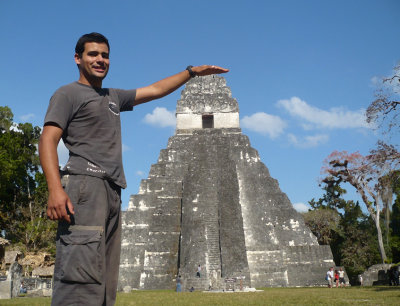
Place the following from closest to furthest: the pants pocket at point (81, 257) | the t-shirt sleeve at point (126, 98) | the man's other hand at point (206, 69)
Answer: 1. the pants pocket at point (81, 257)
2. the t-shirt sleeve at point (126, 98)
3. the man's other hand at point (206, 69)

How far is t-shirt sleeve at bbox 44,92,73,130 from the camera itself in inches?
90.0

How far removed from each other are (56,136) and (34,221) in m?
24.6

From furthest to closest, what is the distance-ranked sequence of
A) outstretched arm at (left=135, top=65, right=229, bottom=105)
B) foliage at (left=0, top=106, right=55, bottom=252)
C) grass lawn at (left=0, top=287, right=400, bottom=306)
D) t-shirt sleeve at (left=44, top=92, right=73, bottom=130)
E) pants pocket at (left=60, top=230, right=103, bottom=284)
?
foliage at (left=0, top=106, right=55, bottom=252), grass lawn at (left=0, top=287, right=400, bottom=306), outstretched arm at (left=135, top=65, right=229, bottom=105), t-shirt sleeve at (left=44, top=92, right=73, bottom=130), pants pocket at (left=60, top=230, right=103, bottom=284)

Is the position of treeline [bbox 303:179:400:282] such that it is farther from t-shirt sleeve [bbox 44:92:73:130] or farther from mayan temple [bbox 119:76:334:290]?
t-shirt sleeve [bbox 44:92:73:130]

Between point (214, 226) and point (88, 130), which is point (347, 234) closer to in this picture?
point (214, 226)

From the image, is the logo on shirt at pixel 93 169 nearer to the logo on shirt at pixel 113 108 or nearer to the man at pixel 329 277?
the logo on shirt at pixel 113 108

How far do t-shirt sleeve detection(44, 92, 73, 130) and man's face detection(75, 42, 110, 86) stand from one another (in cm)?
27

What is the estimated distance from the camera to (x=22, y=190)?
27266mm

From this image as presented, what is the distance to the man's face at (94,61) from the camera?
2.52 metres

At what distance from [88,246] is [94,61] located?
1.17 m

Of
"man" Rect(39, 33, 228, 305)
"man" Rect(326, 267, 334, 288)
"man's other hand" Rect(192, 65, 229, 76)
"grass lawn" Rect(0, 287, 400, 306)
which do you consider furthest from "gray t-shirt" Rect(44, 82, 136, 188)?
"man" Rect(326, 267, 334, 288)

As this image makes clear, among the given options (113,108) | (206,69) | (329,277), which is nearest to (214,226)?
(329,277)

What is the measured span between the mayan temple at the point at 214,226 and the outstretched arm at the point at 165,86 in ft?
34.7

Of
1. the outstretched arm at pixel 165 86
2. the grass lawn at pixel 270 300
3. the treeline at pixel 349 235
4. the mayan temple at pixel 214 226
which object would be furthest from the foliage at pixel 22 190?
the outstretched arm at pixel 165 86
